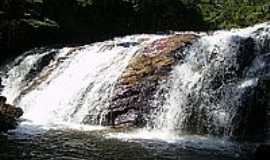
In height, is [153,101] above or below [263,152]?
above

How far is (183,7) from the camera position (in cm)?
4659

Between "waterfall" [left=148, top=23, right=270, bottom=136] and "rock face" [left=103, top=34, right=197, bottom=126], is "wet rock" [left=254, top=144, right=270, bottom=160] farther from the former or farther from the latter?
"rock face" [left=103, top=34, right=197, bottom=126]

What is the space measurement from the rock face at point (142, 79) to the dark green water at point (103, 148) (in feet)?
9.16

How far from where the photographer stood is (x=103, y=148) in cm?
1980

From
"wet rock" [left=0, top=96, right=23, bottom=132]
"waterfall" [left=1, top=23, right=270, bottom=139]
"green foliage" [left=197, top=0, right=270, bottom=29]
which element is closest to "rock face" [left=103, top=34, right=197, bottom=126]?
"waterfall" [left=1, top=23, right=270, bottom=139]

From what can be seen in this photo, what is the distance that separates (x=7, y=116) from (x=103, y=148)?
5407 mm

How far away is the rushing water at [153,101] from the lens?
19.9 metres

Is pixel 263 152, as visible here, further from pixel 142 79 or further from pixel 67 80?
pixel 67 80

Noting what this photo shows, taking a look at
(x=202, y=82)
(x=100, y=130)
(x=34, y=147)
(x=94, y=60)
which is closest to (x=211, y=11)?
Answer: (x=94, y=60)

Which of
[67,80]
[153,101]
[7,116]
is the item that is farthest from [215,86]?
[7,116]

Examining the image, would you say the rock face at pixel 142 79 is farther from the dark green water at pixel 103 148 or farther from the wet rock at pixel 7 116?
the wet rock at pixel 7 116

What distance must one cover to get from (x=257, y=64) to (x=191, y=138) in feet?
18.8

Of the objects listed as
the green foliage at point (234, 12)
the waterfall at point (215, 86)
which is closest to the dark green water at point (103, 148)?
the waterfall at point (215, 86)

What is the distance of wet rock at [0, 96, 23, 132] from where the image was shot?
22.6 meters
